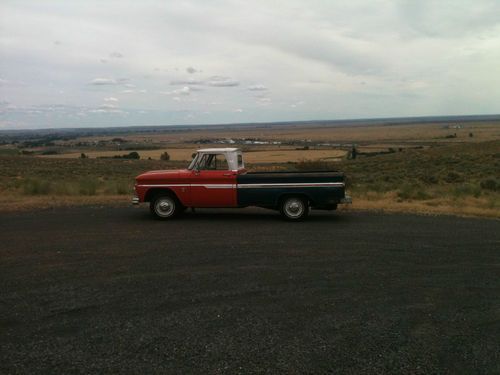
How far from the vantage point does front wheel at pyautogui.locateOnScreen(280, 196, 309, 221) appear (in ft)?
36.8

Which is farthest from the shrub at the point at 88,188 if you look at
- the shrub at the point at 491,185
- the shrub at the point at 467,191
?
the shrub at the point at 491,185

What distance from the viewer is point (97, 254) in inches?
314

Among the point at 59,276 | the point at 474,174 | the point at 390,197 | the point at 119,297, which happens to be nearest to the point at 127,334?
the point at 119,297

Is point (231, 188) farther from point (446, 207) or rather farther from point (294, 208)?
point (446, 207)

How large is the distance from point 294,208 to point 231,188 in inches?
62.1

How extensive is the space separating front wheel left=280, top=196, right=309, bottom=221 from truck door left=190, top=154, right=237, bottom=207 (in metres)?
1.20

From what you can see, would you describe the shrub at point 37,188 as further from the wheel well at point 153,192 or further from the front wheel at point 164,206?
the front wheel at point 164,206

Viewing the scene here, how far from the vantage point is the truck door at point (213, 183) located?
11.3 meters

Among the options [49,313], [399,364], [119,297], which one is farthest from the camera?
[119,297]

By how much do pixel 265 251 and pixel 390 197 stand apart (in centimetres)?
1005

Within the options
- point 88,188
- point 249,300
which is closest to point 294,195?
point 249,300

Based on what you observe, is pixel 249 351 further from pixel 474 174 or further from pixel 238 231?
pixel 474 174

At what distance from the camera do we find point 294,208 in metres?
11.2

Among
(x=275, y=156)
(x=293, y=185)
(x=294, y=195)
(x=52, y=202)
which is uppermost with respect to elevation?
(x=293, y=185)
